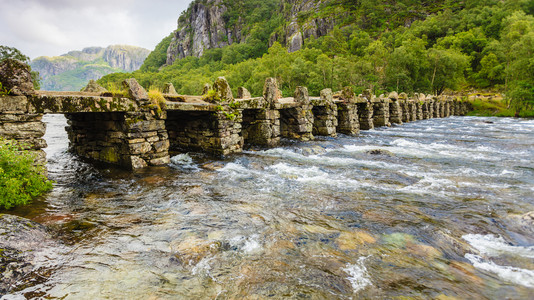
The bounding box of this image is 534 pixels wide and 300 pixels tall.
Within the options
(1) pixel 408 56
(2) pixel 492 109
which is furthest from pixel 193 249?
(1) pixel 408 56

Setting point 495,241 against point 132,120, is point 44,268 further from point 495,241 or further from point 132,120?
point 495,241

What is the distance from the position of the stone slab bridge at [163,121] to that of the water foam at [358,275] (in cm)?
635

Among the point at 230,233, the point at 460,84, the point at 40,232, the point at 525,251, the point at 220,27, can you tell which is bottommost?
the point at 525,251

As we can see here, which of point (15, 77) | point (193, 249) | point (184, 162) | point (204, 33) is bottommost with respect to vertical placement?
point (193, 249)

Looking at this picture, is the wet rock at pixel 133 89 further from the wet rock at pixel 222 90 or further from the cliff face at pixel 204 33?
the cliff face at pixel 204 33

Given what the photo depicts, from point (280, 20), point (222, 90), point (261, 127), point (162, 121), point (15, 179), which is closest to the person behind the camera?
point (15, 179)

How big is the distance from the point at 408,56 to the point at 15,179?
193 feet

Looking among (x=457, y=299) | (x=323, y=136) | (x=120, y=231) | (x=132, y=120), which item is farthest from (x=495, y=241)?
(x=323, y=136)

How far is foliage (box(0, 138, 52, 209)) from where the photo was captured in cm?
421

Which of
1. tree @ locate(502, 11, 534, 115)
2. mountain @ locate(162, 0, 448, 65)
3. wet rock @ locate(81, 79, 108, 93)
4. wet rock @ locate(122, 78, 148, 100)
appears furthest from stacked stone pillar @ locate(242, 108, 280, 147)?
mountain @ locate(162, 0, 448, 65)

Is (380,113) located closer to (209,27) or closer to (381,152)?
(381,152)

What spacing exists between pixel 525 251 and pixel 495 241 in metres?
0.32

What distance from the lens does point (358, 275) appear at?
2.98 m

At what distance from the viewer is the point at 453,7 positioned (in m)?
102
